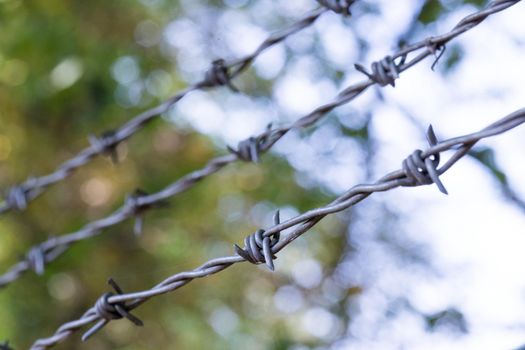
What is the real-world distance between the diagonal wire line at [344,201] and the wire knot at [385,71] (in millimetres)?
141

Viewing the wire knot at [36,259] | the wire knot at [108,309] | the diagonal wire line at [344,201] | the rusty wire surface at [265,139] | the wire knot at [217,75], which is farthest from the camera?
the wire knot at [36,259]

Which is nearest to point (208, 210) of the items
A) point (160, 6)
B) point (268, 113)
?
point (268, 113)

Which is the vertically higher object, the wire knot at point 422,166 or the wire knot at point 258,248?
the wire knot at point 422,166

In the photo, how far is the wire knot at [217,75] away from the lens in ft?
3.26

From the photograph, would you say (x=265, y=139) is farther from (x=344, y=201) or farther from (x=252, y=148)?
(x=344, y=201)

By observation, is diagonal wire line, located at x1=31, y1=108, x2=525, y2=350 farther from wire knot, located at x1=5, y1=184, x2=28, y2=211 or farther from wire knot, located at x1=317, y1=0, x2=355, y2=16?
wire knot, located at x1=5, y1=184, x2=28, y2=211

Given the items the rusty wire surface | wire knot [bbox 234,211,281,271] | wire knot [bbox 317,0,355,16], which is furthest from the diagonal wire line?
wire knot [bbox 317,0,355,16]

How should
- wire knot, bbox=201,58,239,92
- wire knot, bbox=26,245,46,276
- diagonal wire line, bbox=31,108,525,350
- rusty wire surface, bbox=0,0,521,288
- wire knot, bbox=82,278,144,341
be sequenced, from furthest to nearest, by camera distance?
wire knot, bbox=26,245,46,276
wire knot, bbox=201,58,239,92
wire knot, bbox=82,278,144,341
rusty wire surface, bbox=0,0,521,288
diagonal wire line, bbox=31,108,525,350

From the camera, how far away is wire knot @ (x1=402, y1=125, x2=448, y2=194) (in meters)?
0.60

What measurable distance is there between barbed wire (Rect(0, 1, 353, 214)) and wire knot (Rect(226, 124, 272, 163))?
0.38ft

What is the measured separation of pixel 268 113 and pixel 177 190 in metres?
1.38

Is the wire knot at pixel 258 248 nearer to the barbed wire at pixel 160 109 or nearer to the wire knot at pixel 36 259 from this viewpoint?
the barbed wire at pixel 160 109

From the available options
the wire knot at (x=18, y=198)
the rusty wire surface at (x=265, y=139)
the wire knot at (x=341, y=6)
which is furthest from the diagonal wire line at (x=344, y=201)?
the wire knot at (x=18, y=198)

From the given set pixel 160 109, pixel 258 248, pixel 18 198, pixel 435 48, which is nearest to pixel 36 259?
pixel 18 198
